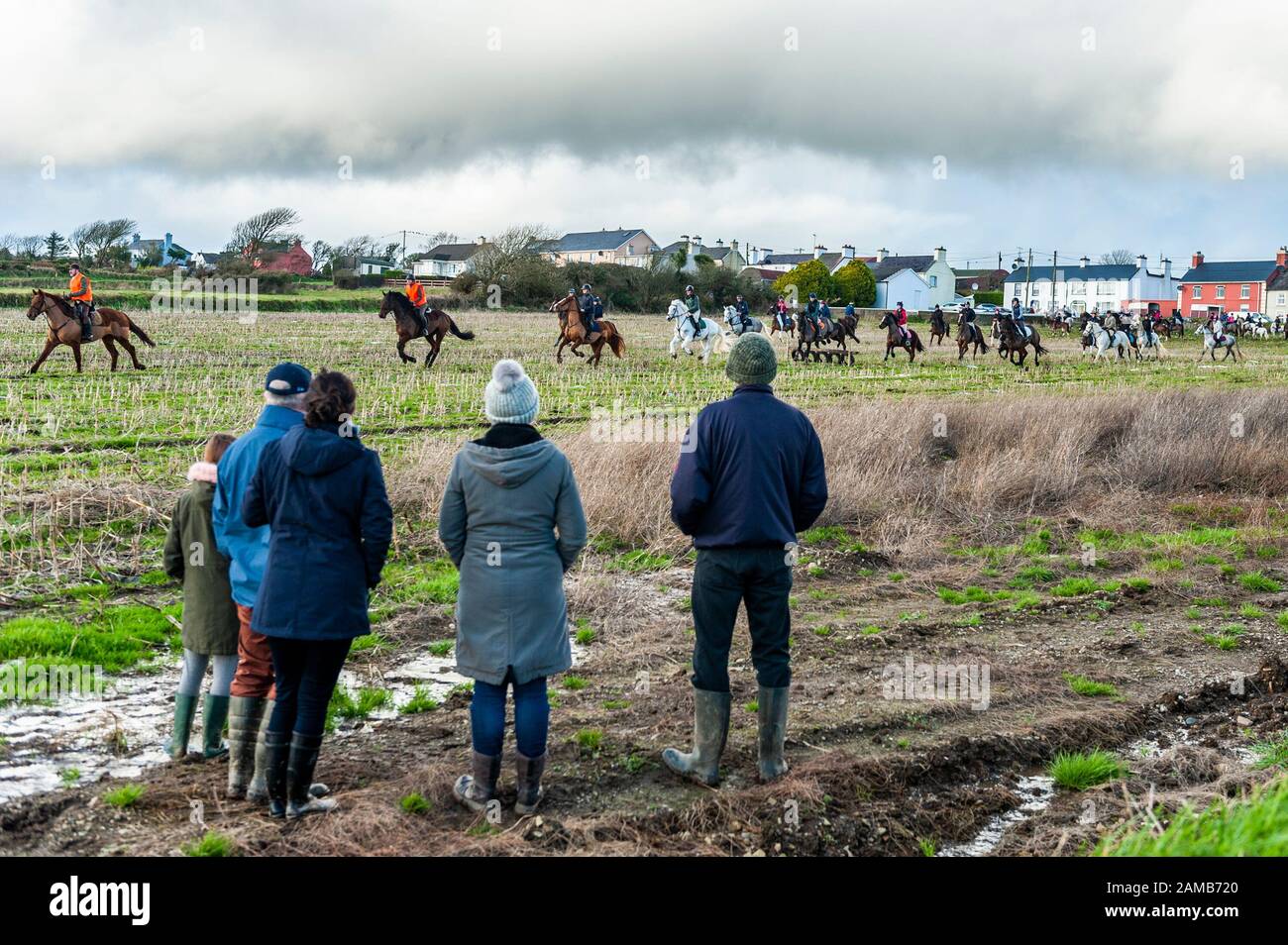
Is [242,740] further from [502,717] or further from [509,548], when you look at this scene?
[509,548]

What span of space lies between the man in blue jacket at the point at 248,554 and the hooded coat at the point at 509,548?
815 mm

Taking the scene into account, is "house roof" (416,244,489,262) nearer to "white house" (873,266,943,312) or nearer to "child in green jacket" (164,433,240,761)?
"white house" (873,266,943,312)

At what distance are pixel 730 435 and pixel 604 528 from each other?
5.47m

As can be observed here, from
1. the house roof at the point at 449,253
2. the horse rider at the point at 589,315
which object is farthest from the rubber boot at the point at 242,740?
the house roof at the point at 449,253

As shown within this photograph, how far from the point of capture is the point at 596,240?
99.9 metres

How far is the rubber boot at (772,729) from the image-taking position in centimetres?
534

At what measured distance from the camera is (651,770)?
5.47m

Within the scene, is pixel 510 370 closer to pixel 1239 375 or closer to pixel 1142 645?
pixel 1142 645

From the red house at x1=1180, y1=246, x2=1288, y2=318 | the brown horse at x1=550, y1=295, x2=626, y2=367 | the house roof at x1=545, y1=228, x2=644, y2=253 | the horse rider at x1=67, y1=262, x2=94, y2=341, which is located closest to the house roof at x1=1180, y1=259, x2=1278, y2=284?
the red house at x1=1180, y1=246, x2=1288, y2=318

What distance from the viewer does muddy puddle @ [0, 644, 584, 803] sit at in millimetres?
5248

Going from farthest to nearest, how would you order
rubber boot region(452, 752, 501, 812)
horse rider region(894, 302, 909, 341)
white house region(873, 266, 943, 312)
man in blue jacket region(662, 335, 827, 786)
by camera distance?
white house region(873, 266, 943, 312) < horse rider region(894, 302, 909, 341) < man in blue jacket region(662, 335, 827, 786) < rubber boot region(452, 752, 501, 812)

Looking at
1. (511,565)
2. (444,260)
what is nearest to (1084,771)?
(511,565)

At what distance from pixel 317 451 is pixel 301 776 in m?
1.32

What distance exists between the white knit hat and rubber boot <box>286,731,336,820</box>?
1506mm
